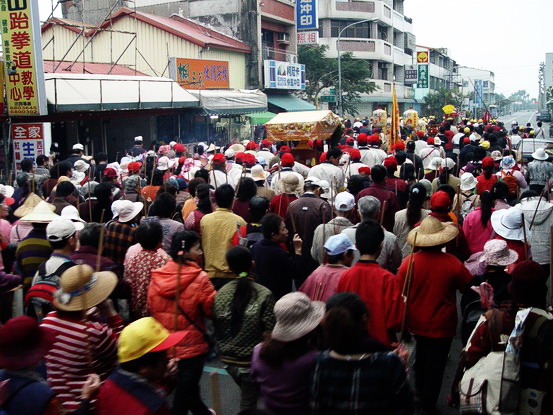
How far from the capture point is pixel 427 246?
4340mm

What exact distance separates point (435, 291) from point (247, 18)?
2603cm

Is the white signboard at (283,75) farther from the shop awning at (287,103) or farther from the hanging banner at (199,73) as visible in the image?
the hanging banner at (199,73)

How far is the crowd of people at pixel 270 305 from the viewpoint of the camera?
2.79 m

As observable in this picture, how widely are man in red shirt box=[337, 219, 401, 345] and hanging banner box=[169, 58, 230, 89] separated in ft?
64.3

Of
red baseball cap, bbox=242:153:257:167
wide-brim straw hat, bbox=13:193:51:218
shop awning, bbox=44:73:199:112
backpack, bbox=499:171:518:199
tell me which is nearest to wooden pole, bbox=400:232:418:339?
wide-brim straw hat, bbox=13:193:51:218

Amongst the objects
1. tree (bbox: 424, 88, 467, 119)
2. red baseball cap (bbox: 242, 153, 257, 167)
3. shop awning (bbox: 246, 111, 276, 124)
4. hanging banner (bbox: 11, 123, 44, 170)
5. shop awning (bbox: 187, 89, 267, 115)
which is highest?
tree (bbox: 424, 88, 467, 119)

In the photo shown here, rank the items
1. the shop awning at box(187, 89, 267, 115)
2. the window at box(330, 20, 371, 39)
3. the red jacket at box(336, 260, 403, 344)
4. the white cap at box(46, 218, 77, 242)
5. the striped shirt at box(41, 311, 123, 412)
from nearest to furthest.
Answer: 1. the striped shirt at box(41, 311, 123, 412)
2. the red jacket at box(336, 260, 403, 344)
3. the white cap at box(46, 218, 77, 242)
4. the shop awning at box(187, 89, 267, 115)
5. the window at box(330, 20, 371, 39)

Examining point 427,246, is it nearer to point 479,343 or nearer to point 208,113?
point 479,343

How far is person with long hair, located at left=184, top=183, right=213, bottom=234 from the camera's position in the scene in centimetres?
598

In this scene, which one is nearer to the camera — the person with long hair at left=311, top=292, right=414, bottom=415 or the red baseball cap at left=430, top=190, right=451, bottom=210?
the person with long hair at left=311, top=292, right=414, bottom=415

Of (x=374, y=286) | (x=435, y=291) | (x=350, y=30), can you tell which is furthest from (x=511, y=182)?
(x=350, y=30)

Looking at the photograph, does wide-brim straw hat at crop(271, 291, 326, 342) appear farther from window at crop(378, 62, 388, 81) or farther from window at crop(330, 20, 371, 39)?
window at crop(378, 62, 388, 81)

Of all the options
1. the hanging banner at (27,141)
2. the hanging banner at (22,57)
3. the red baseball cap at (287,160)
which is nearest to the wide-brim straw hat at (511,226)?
the red baseball cap at (287,160)

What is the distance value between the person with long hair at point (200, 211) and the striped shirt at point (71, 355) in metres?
2.61
